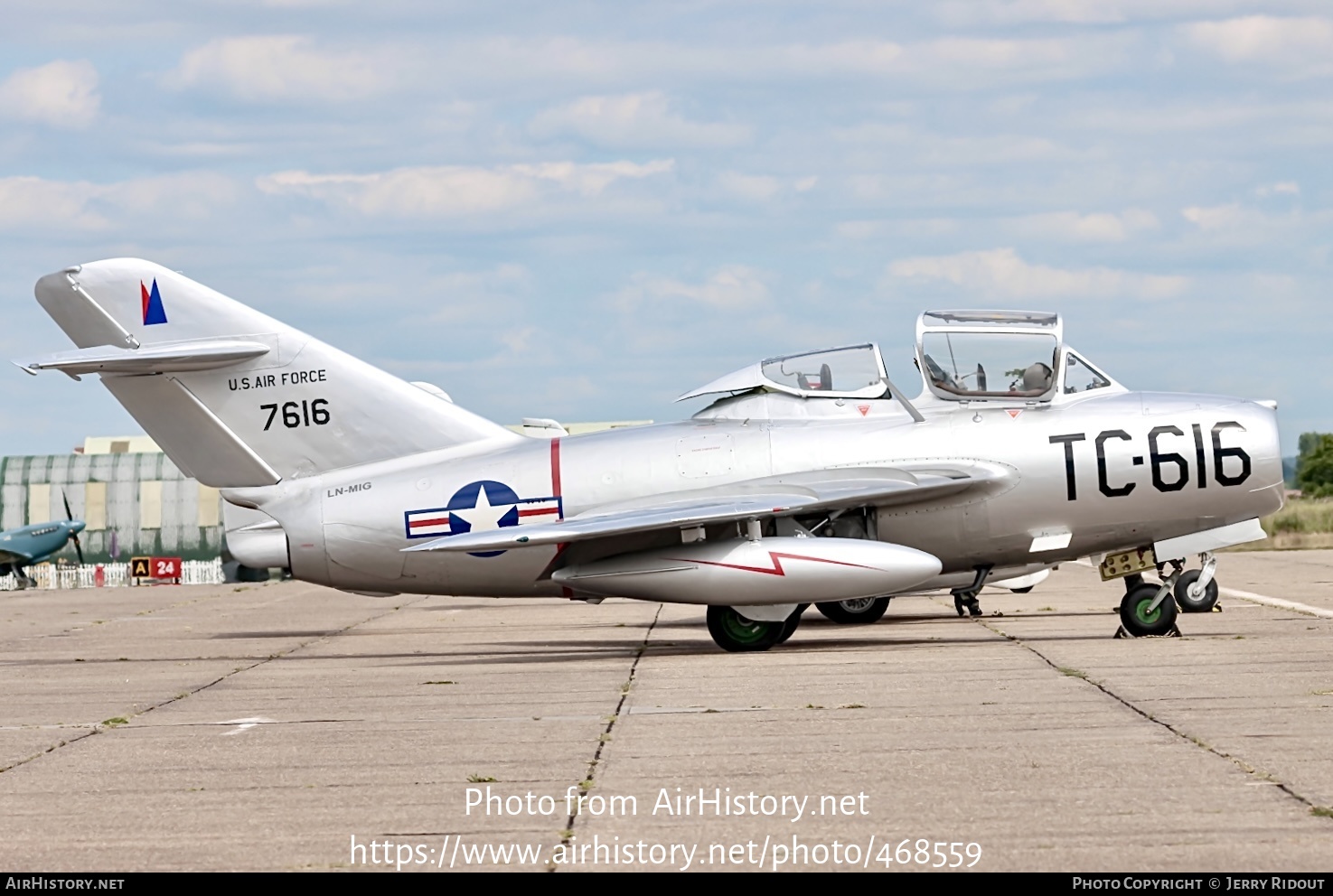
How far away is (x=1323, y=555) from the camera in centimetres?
4341

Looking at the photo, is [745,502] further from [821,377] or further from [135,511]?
[135,511]

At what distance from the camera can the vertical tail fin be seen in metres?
17.3

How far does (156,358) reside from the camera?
16828 millimetres

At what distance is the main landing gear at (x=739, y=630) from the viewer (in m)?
16.0

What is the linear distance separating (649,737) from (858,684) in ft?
10.4

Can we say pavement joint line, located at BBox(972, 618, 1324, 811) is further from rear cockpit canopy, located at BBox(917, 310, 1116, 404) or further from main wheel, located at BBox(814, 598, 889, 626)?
main wheel, located at BBox(814, 598, 889, 626)

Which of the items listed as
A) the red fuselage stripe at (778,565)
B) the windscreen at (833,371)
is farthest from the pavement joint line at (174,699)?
the windscreen at (833,371)

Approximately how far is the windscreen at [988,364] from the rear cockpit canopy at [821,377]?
55 centimetres

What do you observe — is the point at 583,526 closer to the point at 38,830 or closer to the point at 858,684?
the point at 858,684

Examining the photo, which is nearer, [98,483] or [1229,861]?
[1229,861]

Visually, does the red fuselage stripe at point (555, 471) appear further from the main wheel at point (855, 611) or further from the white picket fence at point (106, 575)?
the white picket fence at point (106, 575)

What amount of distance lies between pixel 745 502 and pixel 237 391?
5878 mm

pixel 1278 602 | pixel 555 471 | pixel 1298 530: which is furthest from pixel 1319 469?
pixel 555 471
